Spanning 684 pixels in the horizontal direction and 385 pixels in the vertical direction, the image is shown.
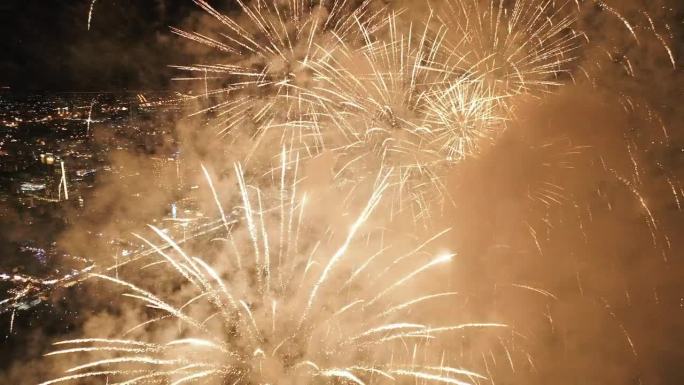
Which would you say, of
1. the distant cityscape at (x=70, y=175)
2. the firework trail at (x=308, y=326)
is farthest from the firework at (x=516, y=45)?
the distant cityscape at (x=70, y=175)

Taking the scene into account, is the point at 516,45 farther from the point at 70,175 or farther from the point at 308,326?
the point at 70,175

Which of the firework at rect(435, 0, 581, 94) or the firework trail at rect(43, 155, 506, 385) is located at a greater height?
the firework at rect(435, 0, 581, 94)

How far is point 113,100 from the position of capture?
1700 cm

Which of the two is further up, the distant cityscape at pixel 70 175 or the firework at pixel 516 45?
the firework at pixel 516 45

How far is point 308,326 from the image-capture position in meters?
5.46

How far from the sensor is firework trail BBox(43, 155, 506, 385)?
5051 mm

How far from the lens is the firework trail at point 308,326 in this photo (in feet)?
16.6

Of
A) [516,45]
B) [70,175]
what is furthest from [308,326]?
[70,175]

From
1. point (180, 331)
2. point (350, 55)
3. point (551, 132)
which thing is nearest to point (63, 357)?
point (180, 331)

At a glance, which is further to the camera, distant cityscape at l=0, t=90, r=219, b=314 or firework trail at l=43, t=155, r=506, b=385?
distant cityscape at l=0, t=90, r=219, b=314

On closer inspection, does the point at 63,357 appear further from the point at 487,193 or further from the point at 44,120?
the point at 44,120

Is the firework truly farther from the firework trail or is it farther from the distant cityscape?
the distant cityscape

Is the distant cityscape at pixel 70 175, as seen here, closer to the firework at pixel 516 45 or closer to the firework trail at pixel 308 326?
the firework trail at pixel 308 326

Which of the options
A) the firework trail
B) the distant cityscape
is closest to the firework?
the firework trail
